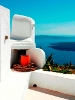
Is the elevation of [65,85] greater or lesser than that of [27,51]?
lesser

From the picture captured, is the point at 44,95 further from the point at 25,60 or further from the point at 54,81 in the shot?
the point at 25,60

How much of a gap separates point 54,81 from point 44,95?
1.06 metres

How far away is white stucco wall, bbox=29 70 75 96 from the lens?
973 centimetres

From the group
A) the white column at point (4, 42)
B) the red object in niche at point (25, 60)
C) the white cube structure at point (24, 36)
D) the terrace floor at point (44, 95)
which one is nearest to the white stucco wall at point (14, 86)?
the white column at point (4, 42)

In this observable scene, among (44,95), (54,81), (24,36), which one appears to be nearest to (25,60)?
(24,36)

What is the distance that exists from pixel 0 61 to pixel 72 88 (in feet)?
13.6

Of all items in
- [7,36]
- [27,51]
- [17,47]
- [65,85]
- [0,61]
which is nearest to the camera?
[0,61]

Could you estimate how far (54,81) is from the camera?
10195 mm

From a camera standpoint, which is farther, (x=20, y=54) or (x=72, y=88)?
(x=20, y=54)

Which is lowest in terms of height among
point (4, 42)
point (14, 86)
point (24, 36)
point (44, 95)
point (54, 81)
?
point (44, 95)

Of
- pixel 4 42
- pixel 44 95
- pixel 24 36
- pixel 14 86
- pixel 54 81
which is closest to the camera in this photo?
pixel 14 86

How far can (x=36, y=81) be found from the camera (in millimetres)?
10766

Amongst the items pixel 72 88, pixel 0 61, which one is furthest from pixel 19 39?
pixel 72 88

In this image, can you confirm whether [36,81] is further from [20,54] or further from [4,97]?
[4,97]
